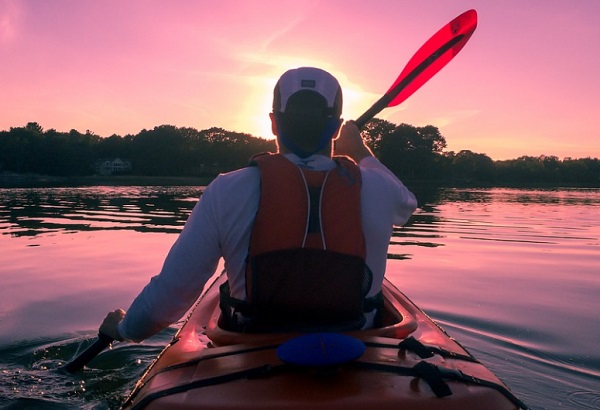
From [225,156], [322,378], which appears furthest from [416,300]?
[225,156]

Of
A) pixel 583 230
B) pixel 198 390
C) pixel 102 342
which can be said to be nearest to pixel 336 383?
pixel 198 390

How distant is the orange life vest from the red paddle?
2.45 m

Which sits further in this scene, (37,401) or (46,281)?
(46,281)

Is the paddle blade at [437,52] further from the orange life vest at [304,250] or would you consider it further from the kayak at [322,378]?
the kayak at [322,378]

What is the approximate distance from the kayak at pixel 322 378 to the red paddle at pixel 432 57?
2.85 m

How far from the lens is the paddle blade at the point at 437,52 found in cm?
448

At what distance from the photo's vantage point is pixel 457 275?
25.1 feet

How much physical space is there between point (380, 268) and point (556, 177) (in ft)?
305

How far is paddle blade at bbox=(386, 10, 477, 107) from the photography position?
448 centimetres

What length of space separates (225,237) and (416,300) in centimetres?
459

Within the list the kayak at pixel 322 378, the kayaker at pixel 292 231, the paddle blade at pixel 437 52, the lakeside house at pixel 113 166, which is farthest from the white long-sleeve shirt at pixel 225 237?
the lakeside house at pixel 113 166

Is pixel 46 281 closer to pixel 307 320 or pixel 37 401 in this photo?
pixel 37 401

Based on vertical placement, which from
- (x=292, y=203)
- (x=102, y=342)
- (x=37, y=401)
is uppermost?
(x=292, y=203)

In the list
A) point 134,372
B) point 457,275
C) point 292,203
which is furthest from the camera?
point 457,275
